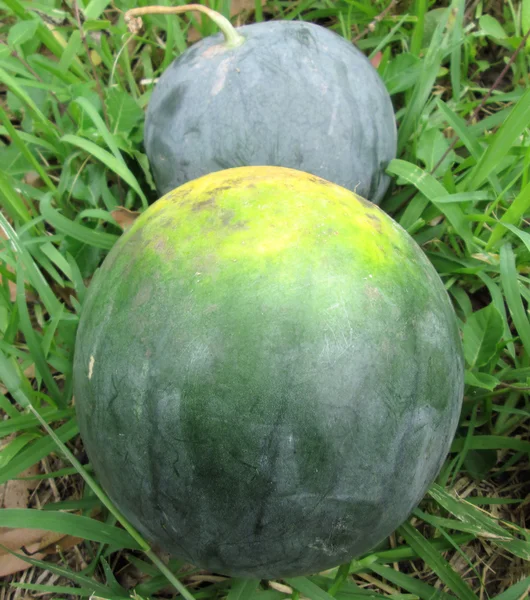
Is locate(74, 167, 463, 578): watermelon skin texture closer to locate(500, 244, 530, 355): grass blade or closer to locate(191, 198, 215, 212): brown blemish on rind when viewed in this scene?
locate(191, 198, 215, 212): brown blemish on rind

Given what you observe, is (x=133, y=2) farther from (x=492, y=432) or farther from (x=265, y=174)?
(x=492, y=432)

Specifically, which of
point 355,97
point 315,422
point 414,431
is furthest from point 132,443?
point 355,97

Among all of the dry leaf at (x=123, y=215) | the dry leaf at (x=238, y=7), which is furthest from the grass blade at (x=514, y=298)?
the dry leaf at (x=238, y=7)

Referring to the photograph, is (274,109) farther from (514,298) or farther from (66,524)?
(66,524)

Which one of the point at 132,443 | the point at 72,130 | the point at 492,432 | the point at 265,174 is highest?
the point at 265,174

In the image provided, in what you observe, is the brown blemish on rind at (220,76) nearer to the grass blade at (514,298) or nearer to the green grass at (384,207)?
the green grass at (384,207)

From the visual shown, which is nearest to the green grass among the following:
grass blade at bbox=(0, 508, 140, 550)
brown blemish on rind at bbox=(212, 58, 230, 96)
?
grass blade at bbox=(0, 508, 140, 550)

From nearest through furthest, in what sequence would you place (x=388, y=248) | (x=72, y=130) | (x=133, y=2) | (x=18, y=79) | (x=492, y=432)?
1. (x=388, y=248)
2. (x=492, y=432)
3. (x=18, y=79)
4. (x=72, y=130)
5. (x=133, y=2)
